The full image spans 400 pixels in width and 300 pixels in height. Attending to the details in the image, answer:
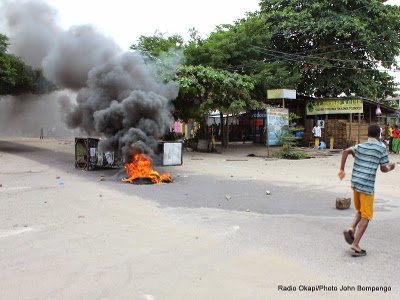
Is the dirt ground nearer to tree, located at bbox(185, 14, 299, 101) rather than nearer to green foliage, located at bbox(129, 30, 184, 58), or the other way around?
tree, located at bbox(185, 14, 299, 101)

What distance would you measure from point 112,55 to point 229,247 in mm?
9725

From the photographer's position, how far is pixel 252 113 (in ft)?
77.9

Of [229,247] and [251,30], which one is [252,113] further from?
[229,247]

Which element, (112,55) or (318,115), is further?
(318,115)

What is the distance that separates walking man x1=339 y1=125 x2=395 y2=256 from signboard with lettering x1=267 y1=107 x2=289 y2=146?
12943mm

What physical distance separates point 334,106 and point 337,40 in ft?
13.6

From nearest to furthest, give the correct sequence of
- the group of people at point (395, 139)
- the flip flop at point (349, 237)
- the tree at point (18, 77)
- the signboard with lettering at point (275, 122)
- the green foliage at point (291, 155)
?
1. the flip flop at point (349, 237)
2. the tree at point (18, 77)
3. the green foliage at point (291, 155)
4. the signboard with lettering at point (275, 122)
5. the group of people at point (395, 139)

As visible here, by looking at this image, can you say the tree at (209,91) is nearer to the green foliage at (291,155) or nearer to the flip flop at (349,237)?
the green foliage at (291,155)

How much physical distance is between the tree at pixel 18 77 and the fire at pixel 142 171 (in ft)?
31.9

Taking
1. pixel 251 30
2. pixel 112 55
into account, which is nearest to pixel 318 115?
pixel 251 30

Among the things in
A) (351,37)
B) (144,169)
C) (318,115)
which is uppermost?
(351,37)

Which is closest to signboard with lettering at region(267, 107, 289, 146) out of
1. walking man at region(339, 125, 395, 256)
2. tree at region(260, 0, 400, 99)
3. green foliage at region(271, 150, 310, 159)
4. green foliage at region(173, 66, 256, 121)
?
green foliage at region(271, 150, 310, 159)

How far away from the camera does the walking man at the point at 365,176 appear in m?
3.75

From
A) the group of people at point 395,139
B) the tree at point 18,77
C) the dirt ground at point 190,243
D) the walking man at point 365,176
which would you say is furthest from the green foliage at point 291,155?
the tree at point 18,77
